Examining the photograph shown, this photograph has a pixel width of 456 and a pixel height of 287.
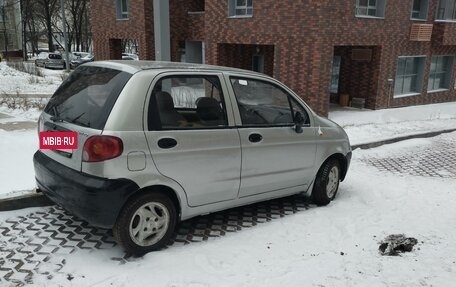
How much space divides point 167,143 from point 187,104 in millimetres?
939

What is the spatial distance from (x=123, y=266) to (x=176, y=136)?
4.09ft

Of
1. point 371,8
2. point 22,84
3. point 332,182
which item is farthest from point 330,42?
point 22,84

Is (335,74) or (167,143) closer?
(167,143)

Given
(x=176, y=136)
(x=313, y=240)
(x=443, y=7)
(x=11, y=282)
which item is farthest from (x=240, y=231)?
(x=443, y=7)

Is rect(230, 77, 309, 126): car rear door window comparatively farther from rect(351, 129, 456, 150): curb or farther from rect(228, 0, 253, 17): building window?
rect(228, 0, 253, 17): building window

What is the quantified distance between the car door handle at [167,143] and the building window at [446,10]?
17.4 meters

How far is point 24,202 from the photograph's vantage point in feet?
15.7

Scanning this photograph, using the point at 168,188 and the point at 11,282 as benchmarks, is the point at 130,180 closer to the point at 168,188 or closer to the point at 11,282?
the point at 168,188

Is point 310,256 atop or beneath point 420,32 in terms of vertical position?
beneath

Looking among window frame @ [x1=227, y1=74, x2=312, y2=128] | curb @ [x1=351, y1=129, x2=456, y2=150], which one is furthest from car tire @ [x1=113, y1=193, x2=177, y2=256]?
curb @ [x1=351, y1=129, x2=456, y2=150]

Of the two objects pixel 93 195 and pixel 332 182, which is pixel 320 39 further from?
pixel 93 195

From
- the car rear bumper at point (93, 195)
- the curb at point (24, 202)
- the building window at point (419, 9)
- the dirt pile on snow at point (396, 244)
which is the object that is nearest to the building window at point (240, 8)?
the building window at point (419, 9)

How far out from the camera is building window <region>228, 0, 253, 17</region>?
15883mm

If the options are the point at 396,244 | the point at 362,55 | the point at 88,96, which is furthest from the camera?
the point at 362,55
